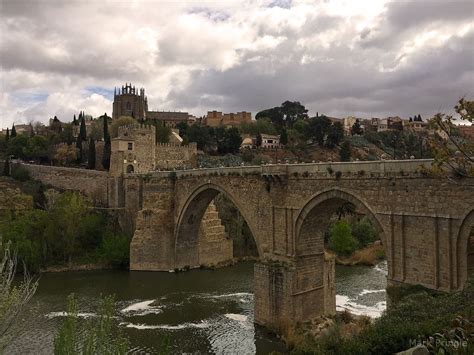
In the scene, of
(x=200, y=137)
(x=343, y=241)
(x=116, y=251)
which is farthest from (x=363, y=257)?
(x=200, y=137)

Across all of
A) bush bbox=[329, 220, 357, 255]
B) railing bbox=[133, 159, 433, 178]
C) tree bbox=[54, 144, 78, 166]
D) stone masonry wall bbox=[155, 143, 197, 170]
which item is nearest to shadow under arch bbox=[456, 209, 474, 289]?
railing bbox=[133, 159, 433, 178]

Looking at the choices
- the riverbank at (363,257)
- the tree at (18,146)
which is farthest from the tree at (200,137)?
the riverbank at (363,257)

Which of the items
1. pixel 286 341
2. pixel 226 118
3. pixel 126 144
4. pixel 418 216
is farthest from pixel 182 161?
pixel 226 118

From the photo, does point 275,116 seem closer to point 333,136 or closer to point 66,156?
point 333,136

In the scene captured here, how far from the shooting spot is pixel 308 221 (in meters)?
18.3

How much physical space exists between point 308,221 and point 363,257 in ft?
49.7

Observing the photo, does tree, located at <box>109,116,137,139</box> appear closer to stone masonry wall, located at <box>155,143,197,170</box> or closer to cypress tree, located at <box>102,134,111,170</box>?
cypress tree, located at <box>102,134,111,170</box>

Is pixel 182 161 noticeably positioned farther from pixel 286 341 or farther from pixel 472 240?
pixel 472 240

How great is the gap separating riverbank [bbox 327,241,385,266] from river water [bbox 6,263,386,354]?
99 centimetres

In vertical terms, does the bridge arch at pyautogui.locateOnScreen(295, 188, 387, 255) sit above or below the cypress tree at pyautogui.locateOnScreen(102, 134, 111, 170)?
below

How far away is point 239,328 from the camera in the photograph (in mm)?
18594

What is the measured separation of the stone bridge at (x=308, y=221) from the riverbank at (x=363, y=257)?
1044cm

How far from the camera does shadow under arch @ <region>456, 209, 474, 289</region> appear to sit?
12492 mm

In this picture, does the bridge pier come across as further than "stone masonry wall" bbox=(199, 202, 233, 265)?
No
